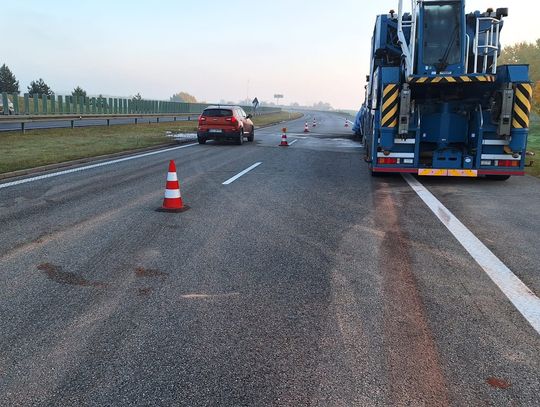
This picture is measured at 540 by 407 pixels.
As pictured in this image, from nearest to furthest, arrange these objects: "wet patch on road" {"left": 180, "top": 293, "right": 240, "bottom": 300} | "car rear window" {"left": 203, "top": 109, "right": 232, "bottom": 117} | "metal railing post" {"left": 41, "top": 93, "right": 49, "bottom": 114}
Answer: "wet patch on road" {"left": 180, "top": 293, "right": 240, "bottom": 300} → "car rear window" {"left": 203, "top": 109, "right": 232, "bottom": 117} → "metal railing post" {"left": 41, "top": 93, "right": 49, "bottom": 114}

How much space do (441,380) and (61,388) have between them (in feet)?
7.12

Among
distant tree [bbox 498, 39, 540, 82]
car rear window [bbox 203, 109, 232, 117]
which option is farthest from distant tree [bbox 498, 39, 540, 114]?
car rear window [bbox 203, 109, 232, 117]

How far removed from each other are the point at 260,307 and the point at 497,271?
2443 mm

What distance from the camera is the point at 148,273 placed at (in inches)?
175

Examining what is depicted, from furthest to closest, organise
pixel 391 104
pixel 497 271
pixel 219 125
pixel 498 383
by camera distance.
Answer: pixel 219 125 → pixel 391 104 → pixel 497 271 → pixel 498 383

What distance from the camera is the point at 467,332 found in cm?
334

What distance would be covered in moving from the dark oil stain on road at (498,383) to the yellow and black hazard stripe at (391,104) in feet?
25.6

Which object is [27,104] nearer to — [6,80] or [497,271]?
[497,271]

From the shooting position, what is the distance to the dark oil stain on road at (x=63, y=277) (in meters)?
4.16

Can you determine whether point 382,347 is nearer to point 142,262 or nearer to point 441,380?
point 441,380

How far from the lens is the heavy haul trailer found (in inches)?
382

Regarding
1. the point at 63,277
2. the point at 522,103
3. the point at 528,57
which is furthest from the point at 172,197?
the point at 528,57

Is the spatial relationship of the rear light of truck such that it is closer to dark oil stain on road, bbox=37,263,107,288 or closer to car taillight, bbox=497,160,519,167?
car taillight, bbox=497,160,519,167

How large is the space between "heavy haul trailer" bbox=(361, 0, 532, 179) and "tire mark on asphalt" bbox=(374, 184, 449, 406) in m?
5.33
